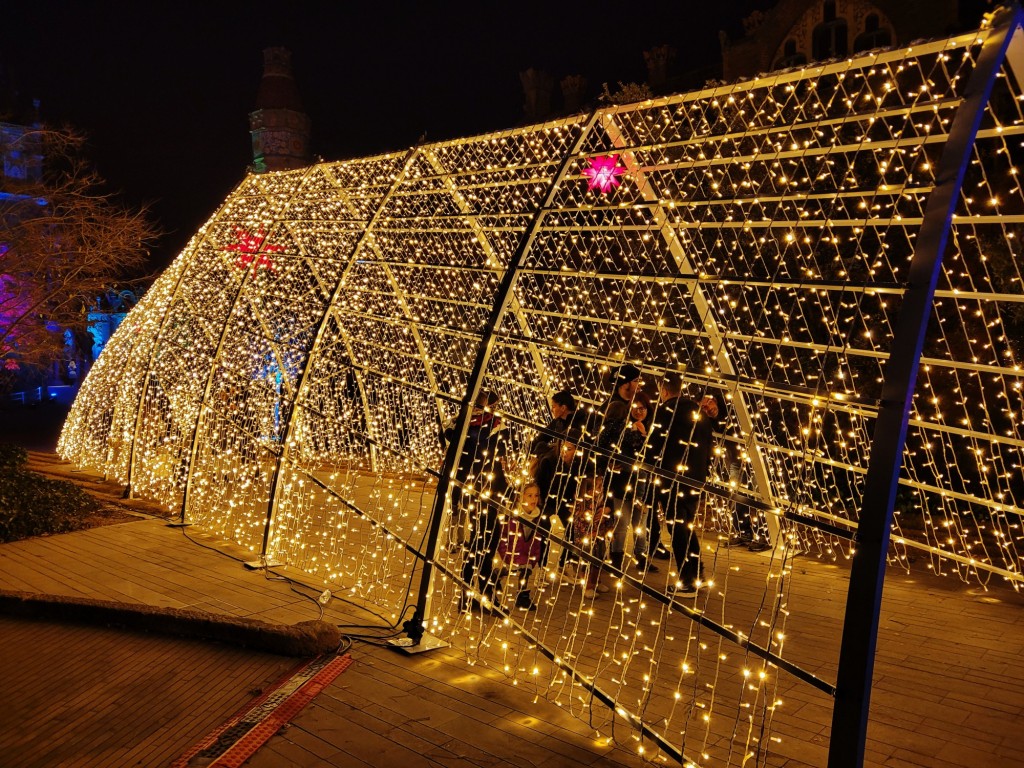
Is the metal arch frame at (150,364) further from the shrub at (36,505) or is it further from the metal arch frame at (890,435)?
the metal arch frame at (890,435)

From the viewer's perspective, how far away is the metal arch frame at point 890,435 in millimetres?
2938

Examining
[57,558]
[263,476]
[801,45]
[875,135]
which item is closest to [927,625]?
[263,476]

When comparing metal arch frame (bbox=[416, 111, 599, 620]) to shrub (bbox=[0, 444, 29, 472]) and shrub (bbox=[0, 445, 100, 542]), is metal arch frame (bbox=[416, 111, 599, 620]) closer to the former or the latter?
shrub (bbox=[0, 445, 100, 542])

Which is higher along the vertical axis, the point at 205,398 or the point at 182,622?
the point at 205,398

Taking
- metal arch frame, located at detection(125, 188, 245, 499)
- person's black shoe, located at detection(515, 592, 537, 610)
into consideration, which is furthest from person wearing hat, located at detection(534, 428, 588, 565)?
metal arch frame, located at detection(125, 188, 245, 499)

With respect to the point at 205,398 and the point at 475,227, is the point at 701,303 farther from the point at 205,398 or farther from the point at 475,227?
the point at 205,398

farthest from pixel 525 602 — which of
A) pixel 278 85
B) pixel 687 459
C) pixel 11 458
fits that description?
pixel 278 85

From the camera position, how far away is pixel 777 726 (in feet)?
13.3

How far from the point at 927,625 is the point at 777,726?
7.16ft

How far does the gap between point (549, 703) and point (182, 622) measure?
2.71 meters

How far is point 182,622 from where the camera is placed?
5.39 metres

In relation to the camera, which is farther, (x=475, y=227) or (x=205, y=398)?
(x=205, y=398)

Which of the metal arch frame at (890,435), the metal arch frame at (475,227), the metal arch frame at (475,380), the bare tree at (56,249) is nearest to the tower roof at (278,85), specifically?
the bare tree at (56,249)

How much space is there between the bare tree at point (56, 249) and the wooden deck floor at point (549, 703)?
21.7 ft
